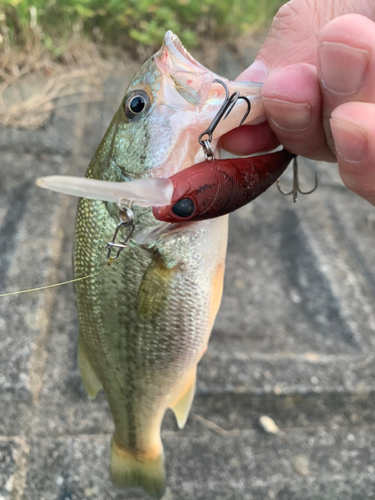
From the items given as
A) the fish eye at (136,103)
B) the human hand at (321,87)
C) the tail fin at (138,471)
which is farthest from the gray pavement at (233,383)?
the fish eye at (136,103)

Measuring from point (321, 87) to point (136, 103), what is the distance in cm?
46

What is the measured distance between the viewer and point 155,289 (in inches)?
41.4

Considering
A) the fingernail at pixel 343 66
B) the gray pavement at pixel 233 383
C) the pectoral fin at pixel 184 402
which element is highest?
the fingernail at pixel 343 66

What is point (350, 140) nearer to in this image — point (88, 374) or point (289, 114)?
point (289, 114)

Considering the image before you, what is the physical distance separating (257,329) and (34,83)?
2734 millimetres

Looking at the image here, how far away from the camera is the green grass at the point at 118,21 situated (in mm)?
3314

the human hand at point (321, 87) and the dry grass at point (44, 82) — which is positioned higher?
the human hand at point (321, 87)

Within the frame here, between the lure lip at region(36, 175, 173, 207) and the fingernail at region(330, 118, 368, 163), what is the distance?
1.32ft

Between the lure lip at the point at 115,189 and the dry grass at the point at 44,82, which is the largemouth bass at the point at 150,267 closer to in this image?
the lure lip at the point at 115,189

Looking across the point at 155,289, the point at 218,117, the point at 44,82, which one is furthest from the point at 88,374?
the point at 44,82

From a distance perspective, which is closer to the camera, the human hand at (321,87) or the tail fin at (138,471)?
the human hand at (321,87)

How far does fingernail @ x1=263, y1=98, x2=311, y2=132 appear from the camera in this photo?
96cm

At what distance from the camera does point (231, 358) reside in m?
1.81

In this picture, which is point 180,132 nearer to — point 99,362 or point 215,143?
point 215,143
